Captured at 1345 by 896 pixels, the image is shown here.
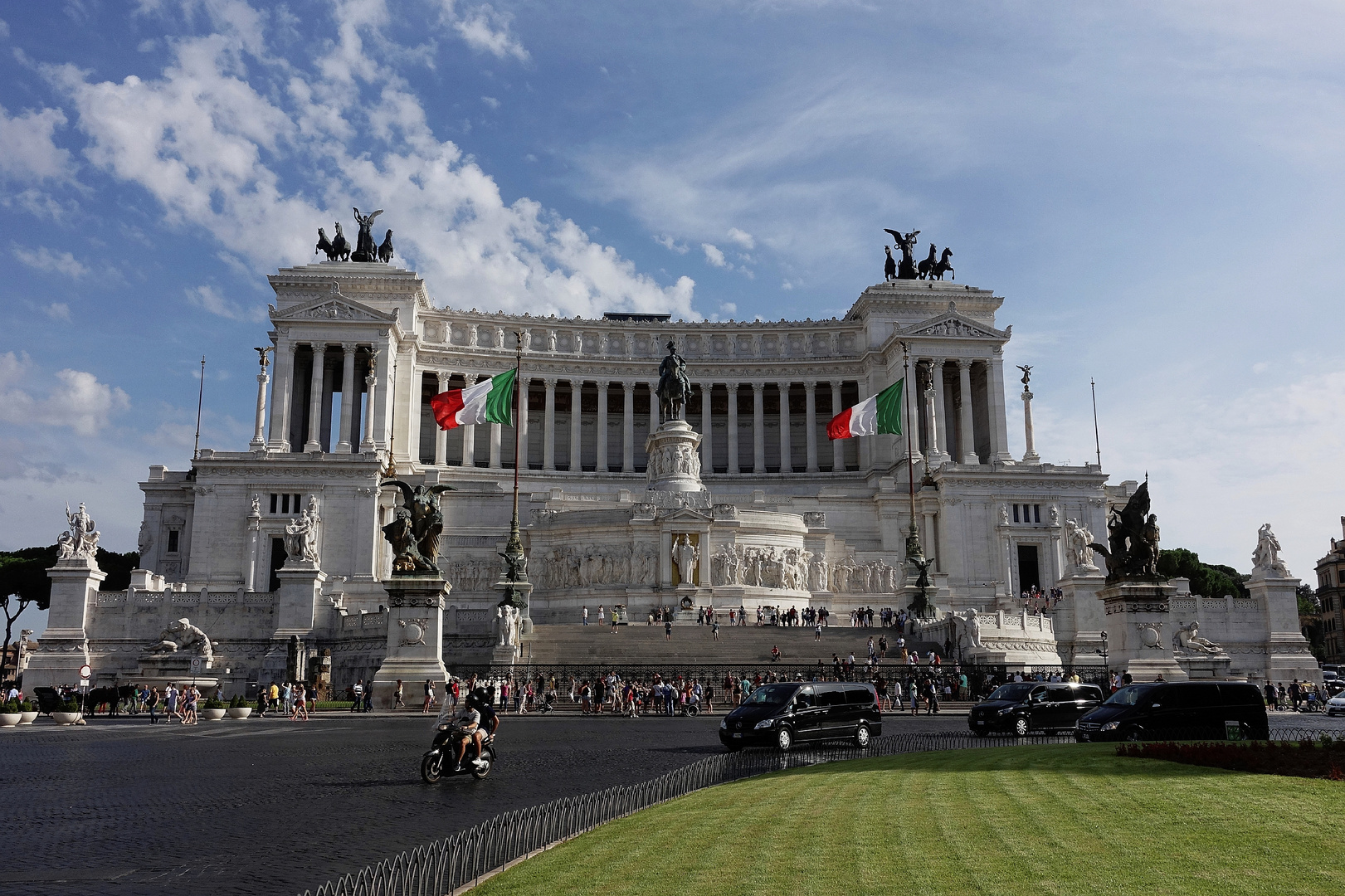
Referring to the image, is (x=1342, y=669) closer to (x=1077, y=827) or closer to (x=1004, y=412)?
(x=1004, y=412)

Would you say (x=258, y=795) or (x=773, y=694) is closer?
(x=258, y=795)

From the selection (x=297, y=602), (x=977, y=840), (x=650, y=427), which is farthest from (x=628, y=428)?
(x=977, y=840)

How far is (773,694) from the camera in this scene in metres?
27.1

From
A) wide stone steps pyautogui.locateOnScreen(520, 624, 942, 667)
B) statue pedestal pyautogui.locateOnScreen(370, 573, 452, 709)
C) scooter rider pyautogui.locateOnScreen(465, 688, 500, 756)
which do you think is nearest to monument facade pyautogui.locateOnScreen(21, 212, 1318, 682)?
statue pedestal pyautogui.locateOnScreen(370, 573, 452, 709)

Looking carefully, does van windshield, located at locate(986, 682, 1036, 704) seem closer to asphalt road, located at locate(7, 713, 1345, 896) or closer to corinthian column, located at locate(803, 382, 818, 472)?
asphalt road, located at locate(7, 713, 1345, 896)

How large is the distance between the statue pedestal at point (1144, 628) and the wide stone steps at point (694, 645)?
45.1 feet

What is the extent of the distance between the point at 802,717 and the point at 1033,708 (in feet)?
23.0

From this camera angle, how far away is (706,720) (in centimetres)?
3738

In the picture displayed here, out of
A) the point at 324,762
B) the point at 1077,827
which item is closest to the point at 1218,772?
the point at 1077,827

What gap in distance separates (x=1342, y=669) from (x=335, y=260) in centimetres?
8674

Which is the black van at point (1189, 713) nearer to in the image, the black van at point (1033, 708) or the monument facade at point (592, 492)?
the black van at point (1033, 708)

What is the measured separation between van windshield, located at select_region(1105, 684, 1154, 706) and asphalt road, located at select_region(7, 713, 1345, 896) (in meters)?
7.45

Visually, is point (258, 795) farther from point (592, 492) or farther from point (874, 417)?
point (592, 492)

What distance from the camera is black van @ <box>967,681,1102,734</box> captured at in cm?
2923
